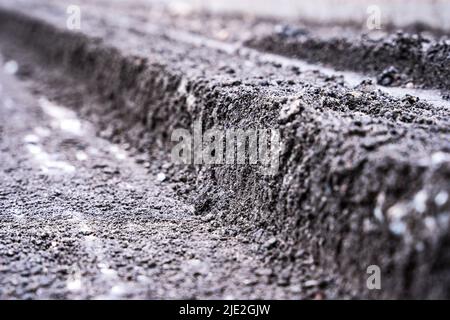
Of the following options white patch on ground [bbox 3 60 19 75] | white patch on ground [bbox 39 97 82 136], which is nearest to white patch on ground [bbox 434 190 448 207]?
white patch on ground [bbox 39 97 82 136]

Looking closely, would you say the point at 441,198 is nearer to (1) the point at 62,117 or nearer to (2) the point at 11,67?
(1) the point at 62,117

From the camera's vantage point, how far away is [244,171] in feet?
10.9

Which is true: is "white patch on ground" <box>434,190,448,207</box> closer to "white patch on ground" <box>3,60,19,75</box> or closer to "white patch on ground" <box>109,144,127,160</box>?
"white patch on ground" <box>109,144,127,160</box>

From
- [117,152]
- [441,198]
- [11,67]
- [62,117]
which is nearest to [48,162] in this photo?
[117,152]

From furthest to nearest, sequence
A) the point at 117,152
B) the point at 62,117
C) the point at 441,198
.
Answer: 1. the point at 62,117
2. the point at 117,152
3. the point at 441,198

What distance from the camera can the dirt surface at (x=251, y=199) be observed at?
219cm

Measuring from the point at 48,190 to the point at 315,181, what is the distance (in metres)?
2.29

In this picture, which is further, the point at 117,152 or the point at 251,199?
the point at 117,152

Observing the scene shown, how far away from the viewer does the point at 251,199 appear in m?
3.21

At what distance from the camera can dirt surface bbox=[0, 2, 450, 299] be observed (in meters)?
2.19

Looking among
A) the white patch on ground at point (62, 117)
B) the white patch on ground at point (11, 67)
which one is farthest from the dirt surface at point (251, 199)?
the white patch on ground at point (11, 67)

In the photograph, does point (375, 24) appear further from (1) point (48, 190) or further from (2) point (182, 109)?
(1) point (48, 190)

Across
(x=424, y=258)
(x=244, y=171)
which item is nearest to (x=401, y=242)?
(x=424, y=258)

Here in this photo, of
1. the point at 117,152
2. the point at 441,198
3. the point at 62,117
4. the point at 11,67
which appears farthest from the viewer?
the point at 11,67
